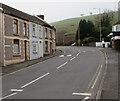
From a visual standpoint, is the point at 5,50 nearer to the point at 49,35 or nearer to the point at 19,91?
the point at 19,91

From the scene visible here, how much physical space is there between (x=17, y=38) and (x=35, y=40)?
758cm

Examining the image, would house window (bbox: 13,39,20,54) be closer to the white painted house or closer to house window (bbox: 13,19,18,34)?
house window (bbox: 13,19,18,34)

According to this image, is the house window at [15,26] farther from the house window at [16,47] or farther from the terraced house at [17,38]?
the house window at [16,47]

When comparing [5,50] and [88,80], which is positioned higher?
[5,50]

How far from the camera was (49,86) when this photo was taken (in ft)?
48.6

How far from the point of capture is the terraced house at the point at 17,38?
26703mm

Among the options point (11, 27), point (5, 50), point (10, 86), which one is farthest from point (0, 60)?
point (10, 86)

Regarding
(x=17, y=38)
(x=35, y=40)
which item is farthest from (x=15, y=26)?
(x=35, y=40)

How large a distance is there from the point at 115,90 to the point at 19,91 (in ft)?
16.9

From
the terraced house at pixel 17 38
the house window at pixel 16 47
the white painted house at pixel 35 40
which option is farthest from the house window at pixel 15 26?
the white painted house at pixel 35 40

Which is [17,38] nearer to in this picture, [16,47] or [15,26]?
[16,47]

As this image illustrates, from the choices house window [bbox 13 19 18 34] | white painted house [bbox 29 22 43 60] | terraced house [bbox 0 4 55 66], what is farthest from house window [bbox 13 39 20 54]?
white painted house [bbox 29 22 43 60]

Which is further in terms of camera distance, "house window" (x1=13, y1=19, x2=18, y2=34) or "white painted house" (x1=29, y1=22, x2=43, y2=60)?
"white painted house" (x1=29, y1=22, x2=43, y2=60)

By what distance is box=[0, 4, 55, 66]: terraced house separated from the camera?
87.6 ft
